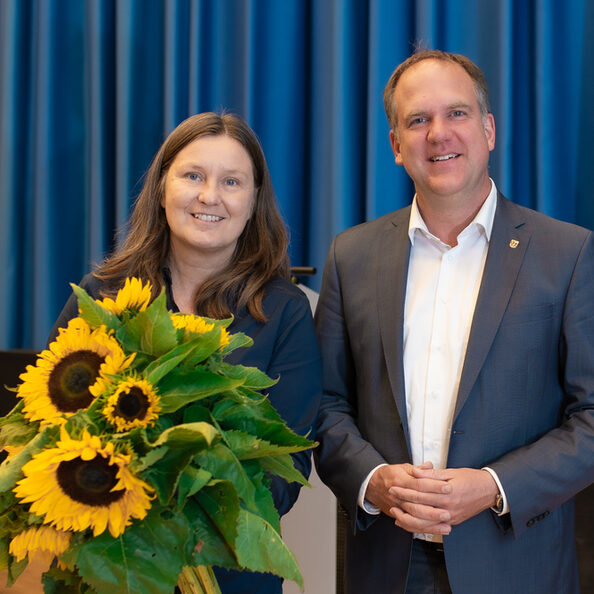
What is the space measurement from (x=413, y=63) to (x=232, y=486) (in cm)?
117

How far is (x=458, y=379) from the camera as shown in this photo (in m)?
1.55

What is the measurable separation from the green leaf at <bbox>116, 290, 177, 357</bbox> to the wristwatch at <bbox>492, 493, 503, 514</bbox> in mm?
804

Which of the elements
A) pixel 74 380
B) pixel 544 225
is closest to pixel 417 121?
pixel 544 225

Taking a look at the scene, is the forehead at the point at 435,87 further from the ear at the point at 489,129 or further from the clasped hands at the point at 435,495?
the clasped hands at the point at 435,495

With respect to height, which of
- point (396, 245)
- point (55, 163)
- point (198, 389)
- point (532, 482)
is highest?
point (55, 163)

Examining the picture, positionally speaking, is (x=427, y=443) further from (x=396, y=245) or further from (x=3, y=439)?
(x=3, y=439)

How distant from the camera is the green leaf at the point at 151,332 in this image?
0.93 meters

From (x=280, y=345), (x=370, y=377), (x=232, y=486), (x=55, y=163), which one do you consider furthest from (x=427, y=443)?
(x=55, y=163)

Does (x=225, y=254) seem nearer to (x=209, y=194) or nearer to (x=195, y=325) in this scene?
(x=209, y=194)

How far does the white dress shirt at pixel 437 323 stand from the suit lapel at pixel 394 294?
3 cm

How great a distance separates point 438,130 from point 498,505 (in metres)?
0.76

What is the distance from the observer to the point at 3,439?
974mm

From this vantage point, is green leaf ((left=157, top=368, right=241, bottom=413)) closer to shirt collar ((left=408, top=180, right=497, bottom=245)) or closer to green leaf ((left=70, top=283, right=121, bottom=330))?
green leaf ((left=70, top=283, right=121, bottom=330))

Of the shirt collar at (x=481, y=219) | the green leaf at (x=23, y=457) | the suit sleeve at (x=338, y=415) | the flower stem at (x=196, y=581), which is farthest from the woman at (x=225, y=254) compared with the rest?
the green leaf at (x=23, y=457)
